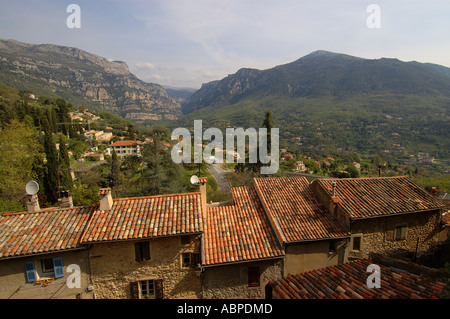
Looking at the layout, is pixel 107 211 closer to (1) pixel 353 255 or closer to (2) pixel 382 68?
(1) pixel 353 255

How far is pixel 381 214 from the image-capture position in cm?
1159

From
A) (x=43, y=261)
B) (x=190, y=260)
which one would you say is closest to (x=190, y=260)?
(x=190, y=260)

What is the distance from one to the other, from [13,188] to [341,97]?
189 metres

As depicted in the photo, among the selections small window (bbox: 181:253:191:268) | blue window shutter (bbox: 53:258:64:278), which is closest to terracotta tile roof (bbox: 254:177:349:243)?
small window (bbox: 181:253:191:268)

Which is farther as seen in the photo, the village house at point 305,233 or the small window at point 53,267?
the village house at point 305,233

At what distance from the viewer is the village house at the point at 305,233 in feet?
35.8

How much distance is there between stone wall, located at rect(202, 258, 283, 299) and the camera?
10.4 metres

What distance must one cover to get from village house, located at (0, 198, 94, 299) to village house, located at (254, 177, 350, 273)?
8.81m

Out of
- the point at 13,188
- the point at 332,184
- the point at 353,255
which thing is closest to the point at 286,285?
the point at 353,255

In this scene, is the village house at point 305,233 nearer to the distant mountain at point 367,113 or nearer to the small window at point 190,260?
the small window at point 190,260

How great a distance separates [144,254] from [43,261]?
13.4 feet

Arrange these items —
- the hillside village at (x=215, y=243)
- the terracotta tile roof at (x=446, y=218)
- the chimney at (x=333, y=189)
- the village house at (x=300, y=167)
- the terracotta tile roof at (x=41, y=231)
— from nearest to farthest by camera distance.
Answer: the terracotta tile roof at (x=41, y=231) → the hillside village at (x=215, y=243) → the chimney at (x=333, y=189) → the terracotta tile roof at (x=446, y=218) → the village house at (x=300, y=167)

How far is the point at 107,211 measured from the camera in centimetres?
1088

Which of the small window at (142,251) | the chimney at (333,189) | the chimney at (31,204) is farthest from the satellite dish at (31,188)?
the chimney at (333,189)
